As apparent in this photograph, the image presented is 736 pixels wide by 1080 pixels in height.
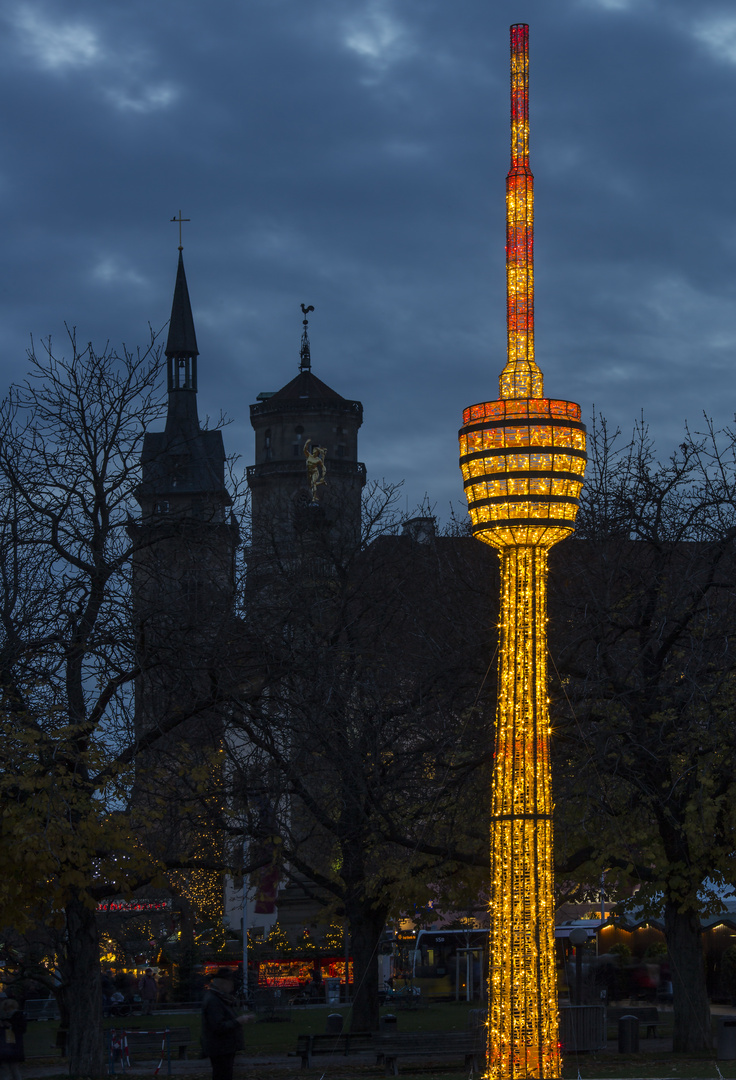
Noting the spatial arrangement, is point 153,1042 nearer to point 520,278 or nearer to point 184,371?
point 520,278

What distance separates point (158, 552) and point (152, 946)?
→ 126ft

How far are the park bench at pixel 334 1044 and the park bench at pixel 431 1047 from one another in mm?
680

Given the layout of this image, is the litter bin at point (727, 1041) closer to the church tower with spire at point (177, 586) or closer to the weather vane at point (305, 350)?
the church tower with spire at point (177, 586)

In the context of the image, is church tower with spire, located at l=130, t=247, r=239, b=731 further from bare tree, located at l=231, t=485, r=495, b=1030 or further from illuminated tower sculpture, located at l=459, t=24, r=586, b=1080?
illuminated tower sculpture, located at l=459, t=24, r=586, b=1080

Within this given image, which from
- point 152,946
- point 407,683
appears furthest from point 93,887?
point 152,946

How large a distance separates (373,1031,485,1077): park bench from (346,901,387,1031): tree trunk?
2275 mm

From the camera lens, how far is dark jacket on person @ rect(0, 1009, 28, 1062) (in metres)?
17.3

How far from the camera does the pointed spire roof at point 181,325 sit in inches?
4414

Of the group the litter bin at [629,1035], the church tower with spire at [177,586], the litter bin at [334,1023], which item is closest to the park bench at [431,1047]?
the litter bin at [629,1035]

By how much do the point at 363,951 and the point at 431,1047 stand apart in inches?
121

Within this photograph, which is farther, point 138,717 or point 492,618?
point 492,618

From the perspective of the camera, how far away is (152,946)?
57.7 m

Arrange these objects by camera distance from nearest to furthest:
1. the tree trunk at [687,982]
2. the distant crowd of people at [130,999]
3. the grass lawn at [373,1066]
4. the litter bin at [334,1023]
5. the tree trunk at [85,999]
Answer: the grass lawn at [373,1066] → the tree trunk at [85,999] → the tree trunk at [687,982] → the litter bin at [334,1023] → the distant crowd of people at [130,999]

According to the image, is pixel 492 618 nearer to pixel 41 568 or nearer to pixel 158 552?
pixel 158 552
